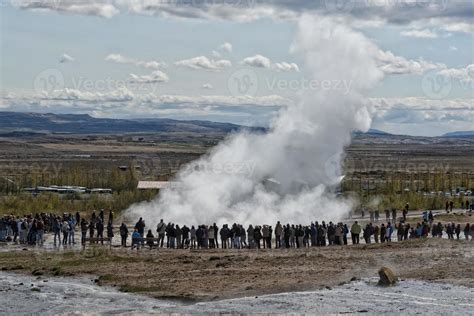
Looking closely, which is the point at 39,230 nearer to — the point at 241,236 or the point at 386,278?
the point at 241,236

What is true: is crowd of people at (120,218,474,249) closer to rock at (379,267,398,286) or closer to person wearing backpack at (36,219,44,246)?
person wearing backpack at (36,219,44,246)

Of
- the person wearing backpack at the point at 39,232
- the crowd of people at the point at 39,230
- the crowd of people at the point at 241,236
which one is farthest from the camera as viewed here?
the crowd of people at the point at 39,230

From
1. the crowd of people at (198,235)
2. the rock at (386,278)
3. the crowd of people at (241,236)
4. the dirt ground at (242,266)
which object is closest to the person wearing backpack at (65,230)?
the crowd of people at (198,235)

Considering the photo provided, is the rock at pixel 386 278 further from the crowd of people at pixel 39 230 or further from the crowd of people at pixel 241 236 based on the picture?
the crowd of people at pixel 39 230

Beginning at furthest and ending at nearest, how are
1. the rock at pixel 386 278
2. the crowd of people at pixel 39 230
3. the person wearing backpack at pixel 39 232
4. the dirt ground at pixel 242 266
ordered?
the crowd of people at pixel 39 230
the person wearing backpack at pixel 39 232
the dirt ground at pixel 242 266
the rock at pixel 386 278

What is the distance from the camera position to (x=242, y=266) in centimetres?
2856

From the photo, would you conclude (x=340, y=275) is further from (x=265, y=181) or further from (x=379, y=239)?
(x=265, y=181)

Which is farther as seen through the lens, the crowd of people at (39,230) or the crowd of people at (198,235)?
the crowd of people at (39,230)

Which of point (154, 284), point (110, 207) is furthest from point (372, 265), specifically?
point (110, 207)

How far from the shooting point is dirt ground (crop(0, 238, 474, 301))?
2489cm

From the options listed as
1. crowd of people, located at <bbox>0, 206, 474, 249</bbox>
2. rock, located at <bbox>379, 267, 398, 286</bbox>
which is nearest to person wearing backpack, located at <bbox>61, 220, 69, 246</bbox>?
crowd of people, located at <bbox>0, 206, 474, 249</bbox>

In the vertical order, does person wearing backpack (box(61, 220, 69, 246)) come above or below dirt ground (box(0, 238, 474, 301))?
above

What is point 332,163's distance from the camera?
47531mm

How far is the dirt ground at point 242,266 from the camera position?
2489 cm
